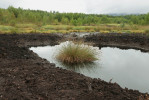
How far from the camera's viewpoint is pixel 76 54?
8.29 metres

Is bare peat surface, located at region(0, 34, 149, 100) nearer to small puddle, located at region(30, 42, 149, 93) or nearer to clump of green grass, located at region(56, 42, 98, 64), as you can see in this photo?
small puddle, located at region(30, 42, 149, 93)

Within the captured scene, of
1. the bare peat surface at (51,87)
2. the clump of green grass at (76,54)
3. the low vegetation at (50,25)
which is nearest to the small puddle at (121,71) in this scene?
the clump of green grass at (76,54)

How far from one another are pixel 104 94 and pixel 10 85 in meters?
1.99

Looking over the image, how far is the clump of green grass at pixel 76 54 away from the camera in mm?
8273

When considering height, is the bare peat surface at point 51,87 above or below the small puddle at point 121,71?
above

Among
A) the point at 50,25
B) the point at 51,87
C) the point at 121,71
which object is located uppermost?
the point at 51,87

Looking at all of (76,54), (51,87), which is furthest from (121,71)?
(51,87)

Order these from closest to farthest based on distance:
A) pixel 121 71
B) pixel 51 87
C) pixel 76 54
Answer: pixel 51 87
pixel 121 71
pixel 76 54

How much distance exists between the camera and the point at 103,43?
49.3 feet

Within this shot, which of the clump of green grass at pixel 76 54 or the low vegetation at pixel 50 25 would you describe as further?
the low vegetation at pixel 50 25

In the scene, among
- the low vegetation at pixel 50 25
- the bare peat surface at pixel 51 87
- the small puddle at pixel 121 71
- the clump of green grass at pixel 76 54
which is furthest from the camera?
the low vegetation at pixel 50 25

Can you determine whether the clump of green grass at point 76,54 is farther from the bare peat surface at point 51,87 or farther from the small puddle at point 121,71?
the bare peat surface at point 51,87

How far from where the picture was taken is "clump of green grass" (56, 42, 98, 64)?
8.27 metres

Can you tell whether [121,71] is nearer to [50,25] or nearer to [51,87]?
[51,87]
